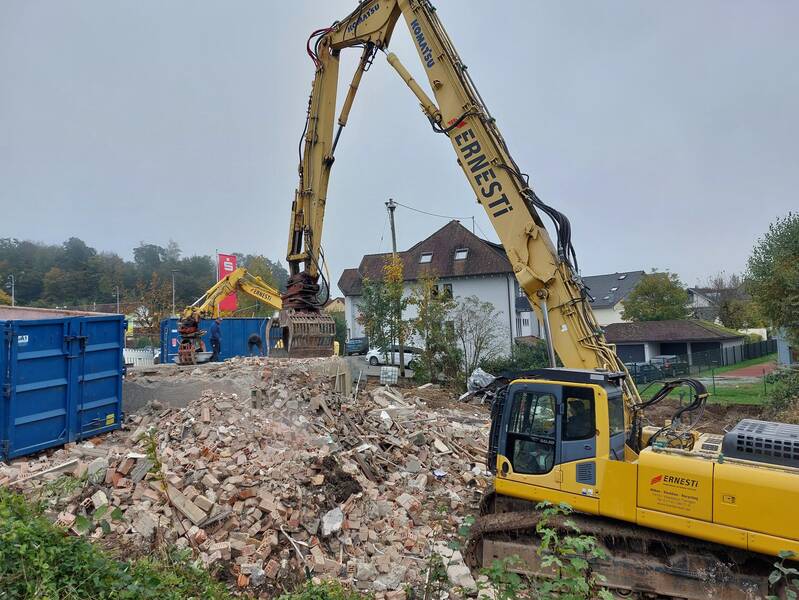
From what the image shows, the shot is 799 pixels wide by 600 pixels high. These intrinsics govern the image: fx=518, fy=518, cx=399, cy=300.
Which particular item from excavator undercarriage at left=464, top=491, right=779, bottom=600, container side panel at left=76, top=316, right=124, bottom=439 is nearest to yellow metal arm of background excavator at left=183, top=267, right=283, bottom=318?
container side panel at left=76, top=316, right=124, bottom=439

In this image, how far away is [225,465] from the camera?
6.83 metres

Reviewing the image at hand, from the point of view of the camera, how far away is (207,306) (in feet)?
54.3

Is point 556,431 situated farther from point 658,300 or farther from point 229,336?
point 658,300

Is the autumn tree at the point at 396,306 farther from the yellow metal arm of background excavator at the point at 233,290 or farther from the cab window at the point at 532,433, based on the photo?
the cab window at the point at 532,433

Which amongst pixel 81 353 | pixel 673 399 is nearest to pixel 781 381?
pixel 673 399

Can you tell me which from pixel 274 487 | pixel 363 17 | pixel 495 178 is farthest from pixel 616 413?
pixel 363 17

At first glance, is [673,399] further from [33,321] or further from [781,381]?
[33,321]

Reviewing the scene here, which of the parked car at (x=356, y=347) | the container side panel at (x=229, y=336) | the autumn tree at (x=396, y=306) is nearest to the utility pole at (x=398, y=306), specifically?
the autumn tree at (x=396, y=306)

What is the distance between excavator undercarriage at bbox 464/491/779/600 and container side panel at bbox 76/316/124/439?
5.91 meters

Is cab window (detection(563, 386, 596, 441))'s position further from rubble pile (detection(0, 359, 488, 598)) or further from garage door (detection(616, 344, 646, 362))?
garage door (detection(616, 344, 646, 362))

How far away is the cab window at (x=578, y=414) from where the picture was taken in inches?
221

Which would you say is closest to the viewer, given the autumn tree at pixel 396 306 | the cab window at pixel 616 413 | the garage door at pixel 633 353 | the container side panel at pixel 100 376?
the cab window at pixel 616 413

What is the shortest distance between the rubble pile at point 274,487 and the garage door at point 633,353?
28.9 m

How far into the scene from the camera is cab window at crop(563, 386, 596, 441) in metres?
Result: 5.62
